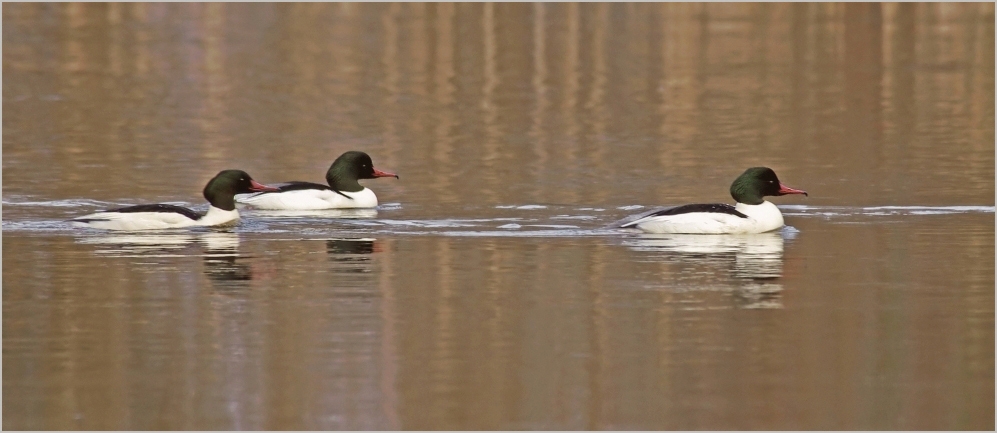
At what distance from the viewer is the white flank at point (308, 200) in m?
18.1

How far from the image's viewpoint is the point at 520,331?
36.0 feet

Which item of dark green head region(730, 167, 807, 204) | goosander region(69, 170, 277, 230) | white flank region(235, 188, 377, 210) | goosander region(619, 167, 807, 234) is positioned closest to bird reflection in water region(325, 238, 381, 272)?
goosander region(69, 170, 277, 230)

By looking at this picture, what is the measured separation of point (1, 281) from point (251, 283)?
1.73m

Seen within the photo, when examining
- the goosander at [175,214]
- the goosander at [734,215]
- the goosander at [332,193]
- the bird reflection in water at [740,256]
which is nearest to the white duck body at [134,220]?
the goosander at [175,214]

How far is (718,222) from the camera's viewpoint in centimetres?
1566

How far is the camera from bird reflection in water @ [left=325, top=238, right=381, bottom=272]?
1377 cm

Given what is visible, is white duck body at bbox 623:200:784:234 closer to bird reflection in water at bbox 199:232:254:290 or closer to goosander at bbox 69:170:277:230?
bird reflection in water at bbox 199:232:254:290

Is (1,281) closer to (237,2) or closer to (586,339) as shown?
(586,339)

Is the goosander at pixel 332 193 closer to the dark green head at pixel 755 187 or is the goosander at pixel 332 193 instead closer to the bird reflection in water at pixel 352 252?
the bird reflection in water at pixel 352 252

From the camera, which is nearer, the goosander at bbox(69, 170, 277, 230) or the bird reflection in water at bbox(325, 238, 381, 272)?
the bird reflection in water at bbox(325, 238, 381, 272)

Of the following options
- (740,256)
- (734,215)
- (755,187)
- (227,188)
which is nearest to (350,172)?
(227,188)

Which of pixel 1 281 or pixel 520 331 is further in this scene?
pixel 1 281

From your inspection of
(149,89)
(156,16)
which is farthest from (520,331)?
(156,16)

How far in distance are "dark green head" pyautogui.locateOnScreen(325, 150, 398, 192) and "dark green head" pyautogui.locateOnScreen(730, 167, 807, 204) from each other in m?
4.17
